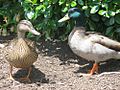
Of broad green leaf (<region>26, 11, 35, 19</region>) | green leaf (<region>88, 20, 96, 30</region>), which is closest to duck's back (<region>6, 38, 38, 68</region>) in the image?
broad green leaf (<region>26, 11, 35, 19</region>)

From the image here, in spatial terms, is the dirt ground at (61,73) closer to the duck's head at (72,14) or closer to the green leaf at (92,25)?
the green leaf at (92,25)

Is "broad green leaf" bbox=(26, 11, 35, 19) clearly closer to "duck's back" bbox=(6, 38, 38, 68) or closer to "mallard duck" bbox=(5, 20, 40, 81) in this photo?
"mallard duck" bbox=(5, 20, 40, 81)

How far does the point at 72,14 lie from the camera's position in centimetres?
666

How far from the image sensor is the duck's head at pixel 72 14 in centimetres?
660

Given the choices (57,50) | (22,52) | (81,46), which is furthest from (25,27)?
(57,50)

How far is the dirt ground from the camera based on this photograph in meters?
6.05

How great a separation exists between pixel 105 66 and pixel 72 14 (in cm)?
107

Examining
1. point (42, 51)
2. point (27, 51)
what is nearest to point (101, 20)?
point (42, 51)

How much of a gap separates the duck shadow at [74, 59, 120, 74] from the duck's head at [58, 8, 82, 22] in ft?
2.82

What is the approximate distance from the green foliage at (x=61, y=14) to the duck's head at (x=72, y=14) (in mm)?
91

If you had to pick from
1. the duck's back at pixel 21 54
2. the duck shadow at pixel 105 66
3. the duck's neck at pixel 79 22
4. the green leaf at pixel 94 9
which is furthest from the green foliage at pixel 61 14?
the duck's back at pixel 21 54

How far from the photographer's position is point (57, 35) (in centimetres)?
772

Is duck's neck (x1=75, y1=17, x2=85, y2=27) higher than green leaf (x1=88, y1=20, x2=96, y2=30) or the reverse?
higher

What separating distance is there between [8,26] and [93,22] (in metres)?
1.97
